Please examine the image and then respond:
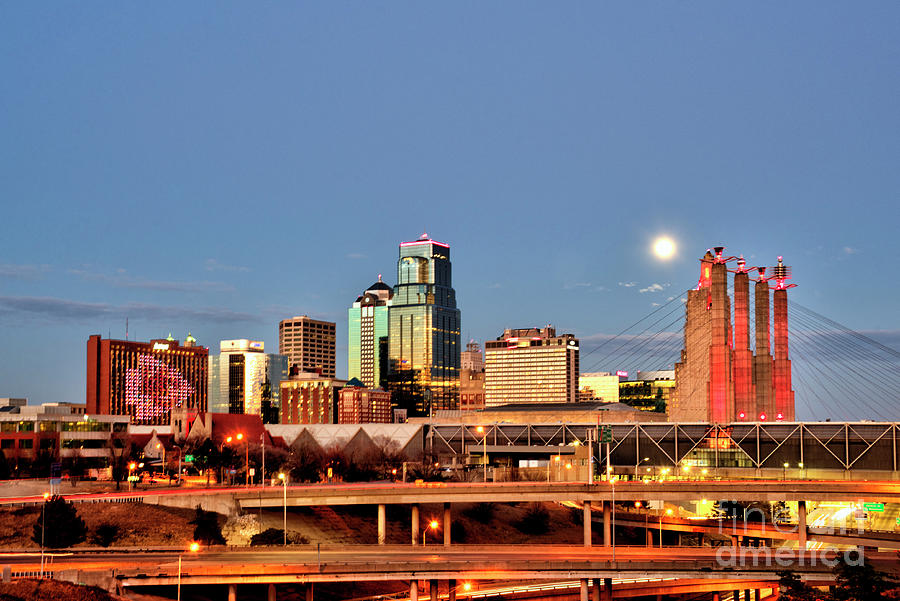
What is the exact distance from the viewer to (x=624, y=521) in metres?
154

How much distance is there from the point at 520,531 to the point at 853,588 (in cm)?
7141

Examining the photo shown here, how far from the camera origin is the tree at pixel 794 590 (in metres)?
86.1

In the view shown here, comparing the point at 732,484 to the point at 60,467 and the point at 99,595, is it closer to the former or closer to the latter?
the point at 99,595

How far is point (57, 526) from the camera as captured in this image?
10044 centimetres

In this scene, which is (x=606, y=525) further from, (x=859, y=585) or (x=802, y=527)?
(x=859, y=585)

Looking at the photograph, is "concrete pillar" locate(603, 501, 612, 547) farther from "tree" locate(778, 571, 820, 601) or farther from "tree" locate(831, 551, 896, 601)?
"tree" locate(831, 551, 896, 601)

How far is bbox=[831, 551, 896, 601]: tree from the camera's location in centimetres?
8388

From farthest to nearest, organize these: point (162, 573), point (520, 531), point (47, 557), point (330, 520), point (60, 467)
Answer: point (60, 467), point (520, 531), point (330, 520), point (47, 557), point (162, 573)

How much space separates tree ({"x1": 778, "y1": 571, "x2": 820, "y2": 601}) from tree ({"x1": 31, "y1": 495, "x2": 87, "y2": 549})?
63428 mm

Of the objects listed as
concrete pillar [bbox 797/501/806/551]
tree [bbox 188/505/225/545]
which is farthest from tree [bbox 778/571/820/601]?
tree [bbox 188/505/225/545]

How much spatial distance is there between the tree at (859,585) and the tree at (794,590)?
183 centimetres

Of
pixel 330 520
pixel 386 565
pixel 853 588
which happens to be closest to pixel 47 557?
pixel 386 565

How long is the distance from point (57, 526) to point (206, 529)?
17.1m

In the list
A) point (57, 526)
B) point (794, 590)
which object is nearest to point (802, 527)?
point (794, 590)
